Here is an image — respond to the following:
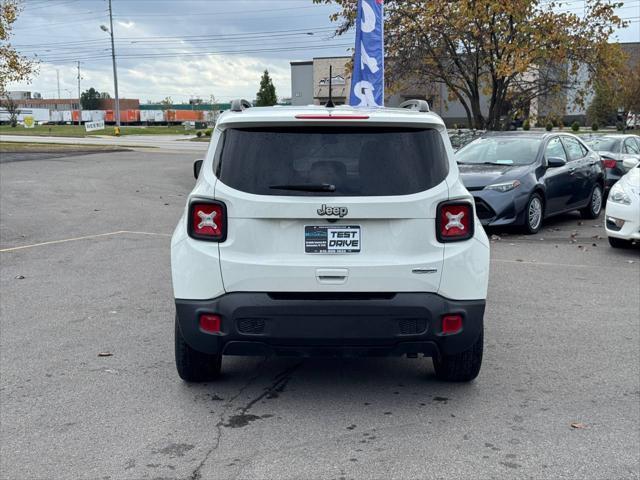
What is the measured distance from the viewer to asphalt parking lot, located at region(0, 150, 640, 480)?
4.05m

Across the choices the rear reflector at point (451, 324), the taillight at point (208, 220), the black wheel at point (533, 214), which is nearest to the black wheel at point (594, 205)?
the black wheel at point (533, 214)

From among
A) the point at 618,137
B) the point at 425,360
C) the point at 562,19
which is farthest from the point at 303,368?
the point at 562,19

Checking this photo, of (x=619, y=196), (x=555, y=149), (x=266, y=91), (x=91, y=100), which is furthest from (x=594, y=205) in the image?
(x=91, y=100)

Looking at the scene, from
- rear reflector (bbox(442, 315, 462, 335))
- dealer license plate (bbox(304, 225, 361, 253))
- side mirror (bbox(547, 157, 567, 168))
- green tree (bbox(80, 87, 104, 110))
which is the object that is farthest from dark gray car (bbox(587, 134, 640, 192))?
green tree (bbox(80, 87, 104, 110))

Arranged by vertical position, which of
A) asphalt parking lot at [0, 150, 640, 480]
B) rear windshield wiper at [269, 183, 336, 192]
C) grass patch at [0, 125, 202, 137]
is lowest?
grass patch at [0, 125, 202, 137]

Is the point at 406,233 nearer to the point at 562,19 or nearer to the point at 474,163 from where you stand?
the point at 474,163

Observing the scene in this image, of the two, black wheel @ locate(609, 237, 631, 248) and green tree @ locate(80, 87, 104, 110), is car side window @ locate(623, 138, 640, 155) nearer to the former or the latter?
black wheel @ locate(609, 237, 631, 248)

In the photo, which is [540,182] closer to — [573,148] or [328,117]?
[573,148]

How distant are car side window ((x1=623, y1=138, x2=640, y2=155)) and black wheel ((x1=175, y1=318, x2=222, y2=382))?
15694 mm

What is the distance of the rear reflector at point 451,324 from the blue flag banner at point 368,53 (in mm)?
12792

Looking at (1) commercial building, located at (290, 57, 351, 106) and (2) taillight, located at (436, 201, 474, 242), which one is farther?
(1) commercial building, located at (290, 57, 351, 106)

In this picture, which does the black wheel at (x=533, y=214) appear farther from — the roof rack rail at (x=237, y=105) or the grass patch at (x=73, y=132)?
the grass patch at (x=73, y=132)

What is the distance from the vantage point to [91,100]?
500 feet

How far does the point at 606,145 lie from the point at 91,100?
145 meters
